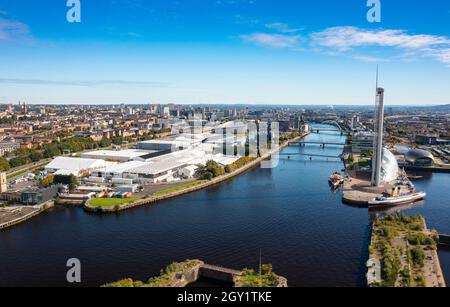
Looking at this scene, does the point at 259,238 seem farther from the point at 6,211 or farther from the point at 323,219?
the point at 6,211

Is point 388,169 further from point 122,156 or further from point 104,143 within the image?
point 104,143

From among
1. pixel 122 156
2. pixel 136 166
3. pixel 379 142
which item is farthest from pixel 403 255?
pixel 122 156

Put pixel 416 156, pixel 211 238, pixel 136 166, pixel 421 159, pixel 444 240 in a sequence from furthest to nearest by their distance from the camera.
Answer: pixel 416 156 < pixel 421 159 < pixel 136 166 < pixel 211 238 < pixel 444 240

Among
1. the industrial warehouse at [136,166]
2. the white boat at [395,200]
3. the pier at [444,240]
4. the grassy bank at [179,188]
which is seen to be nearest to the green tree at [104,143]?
the industrial warehouse at [136,166]

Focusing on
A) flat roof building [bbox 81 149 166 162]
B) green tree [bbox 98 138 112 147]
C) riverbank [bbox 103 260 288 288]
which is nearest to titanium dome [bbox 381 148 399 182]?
riverbank [bbox 103 260 288 288]

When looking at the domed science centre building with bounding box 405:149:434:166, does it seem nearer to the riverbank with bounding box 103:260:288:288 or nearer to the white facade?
the white facade

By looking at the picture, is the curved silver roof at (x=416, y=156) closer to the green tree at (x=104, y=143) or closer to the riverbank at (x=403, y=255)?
the riverbank at (x=403, y=255)
